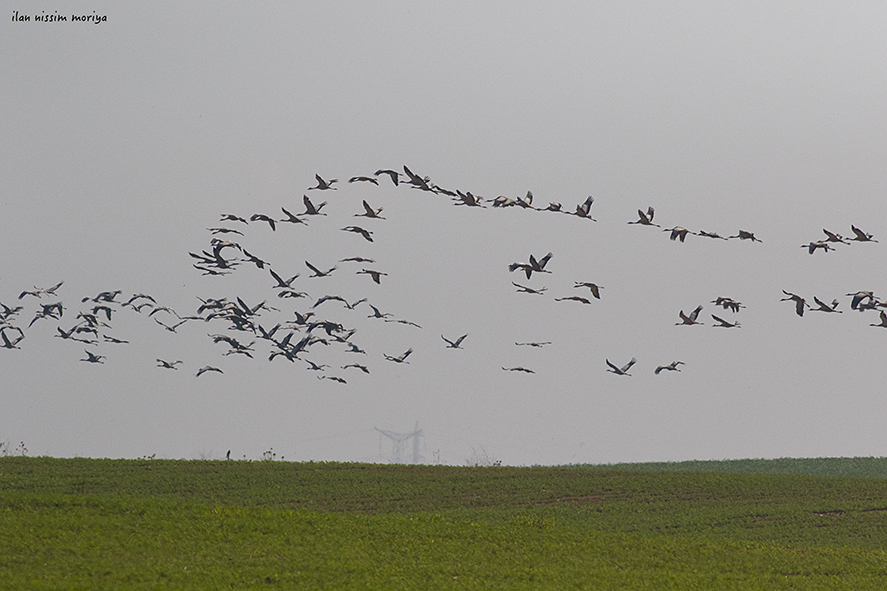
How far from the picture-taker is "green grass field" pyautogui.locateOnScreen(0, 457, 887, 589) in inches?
1072

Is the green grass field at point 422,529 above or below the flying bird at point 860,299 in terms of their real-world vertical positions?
below

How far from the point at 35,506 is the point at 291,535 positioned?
9.87 meters

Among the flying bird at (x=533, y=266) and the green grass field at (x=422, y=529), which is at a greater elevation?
the flying bird at (x=533, y=266)

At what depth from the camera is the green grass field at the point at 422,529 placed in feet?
89.3

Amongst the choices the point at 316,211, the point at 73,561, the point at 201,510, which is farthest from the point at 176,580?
the point at 316,211

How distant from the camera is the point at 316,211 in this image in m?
33.7

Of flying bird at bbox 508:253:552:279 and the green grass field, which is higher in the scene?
flying bird at bbox 508:253:552:279

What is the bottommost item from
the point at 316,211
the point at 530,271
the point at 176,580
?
the point at 176,580

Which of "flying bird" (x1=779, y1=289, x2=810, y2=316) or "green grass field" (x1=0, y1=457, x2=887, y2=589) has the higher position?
"flying bird" (x1=779, y1=289, x2=810, y2=316)

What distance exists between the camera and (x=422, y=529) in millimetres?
35625

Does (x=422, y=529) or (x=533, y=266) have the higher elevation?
(x=533, y=266)

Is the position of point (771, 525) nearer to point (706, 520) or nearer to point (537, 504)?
point (706, 520)

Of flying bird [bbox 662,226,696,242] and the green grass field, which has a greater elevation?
flying bird [bbox 662,226,696,242]

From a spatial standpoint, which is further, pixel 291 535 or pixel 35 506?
pixel 35 506
